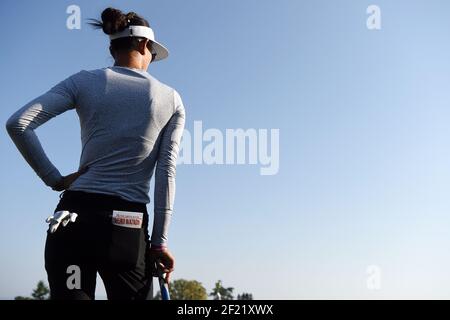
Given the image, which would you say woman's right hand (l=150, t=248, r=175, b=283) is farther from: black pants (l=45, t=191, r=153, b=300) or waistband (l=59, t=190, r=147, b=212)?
waistband (l=59, t=190, r=147, b=212)

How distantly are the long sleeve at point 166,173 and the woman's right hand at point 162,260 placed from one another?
119 mm

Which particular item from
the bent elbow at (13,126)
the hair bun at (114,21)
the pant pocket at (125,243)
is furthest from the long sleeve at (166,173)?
the bent elbow at (13,126)

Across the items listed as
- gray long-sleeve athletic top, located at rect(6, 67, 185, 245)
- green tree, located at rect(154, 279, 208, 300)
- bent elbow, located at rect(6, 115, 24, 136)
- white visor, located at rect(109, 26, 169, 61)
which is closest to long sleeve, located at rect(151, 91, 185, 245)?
gray long-sleeve athletic top, located at rect(6, 67, 185, 245)

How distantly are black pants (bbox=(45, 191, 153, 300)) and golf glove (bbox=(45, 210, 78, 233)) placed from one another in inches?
1.2

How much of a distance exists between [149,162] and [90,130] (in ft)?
1.50

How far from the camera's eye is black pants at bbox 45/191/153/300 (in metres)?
3.20

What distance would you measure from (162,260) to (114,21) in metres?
1.74

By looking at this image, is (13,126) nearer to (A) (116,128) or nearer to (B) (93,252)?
(A) (116,128)

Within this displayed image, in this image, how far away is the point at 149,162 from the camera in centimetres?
362

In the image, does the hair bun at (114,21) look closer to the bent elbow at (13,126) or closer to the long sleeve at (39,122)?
the long sleeve at (39,122)
